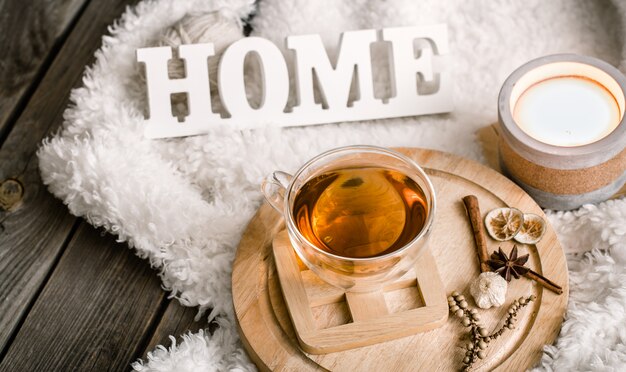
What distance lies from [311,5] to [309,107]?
0.61 feet

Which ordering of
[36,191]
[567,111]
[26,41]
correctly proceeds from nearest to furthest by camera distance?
1. [567,111]
2. [36,191]
3. [26,41]

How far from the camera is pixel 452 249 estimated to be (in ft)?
2.88

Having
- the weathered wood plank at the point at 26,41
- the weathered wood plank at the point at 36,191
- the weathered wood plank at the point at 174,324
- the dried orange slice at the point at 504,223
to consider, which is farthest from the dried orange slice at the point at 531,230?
the weathered wood plank at the point at 26,41

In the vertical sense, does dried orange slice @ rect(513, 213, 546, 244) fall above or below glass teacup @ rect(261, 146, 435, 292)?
below

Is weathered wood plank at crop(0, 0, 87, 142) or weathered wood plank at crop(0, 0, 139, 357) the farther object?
weathered wood plank at crop(0, 0, 87, 142)

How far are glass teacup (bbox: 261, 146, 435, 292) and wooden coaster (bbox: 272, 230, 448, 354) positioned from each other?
0.02 metres

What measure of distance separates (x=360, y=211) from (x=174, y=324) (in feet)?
0.94

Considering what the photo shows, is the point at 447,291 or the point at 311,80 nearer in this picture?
the point at 447,291

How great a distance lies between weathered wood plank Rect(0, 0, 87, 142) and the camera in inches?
44.5

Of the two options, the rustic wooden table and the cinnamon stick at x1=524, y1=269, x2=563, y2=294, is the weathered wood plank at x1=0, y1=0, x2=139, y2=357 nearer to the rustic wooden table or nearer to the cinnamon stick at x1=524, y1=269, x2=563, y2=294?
the rustic wooden table

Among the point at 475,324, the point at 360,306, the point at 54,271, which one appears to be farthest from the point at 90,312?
the point at 475,324

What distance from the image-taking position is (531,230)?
89cm

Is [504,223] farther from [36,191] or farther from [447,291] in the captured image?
[36,191]

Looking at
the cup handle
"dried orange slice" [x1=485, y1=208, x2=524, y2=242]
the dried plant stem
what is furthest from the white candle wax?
the cup handle
